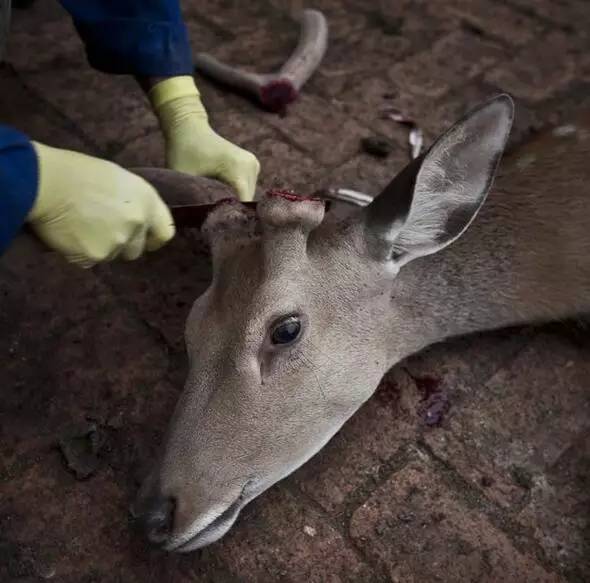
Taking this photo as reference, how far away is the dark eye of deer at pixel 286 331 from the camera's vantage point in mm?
2633

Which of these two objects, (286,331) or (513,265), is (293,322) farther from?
(513,265)

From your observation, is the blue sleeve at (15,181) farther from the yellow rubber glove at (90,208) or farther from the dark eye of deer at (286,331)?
the dark eye of deer at (286,331)

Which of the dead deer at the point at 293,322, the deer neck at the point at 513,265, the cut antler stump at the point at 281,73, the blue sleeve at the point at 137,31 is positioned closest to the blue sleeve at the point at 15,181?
the dead deer at the point at 293,322

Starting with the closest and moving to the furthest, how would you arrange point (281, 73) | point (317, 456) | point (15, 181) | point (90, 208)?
point (15, 181) → point (90, 208) → point (317, 456) → point (281, 73)

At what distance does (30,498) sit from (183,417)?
849 mm

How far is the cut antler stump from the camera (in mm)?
4695

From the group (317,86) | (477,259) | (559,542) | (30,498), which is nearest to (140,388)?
(30,498)

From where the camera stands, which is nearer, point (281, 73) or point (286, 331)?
point (286, 331)

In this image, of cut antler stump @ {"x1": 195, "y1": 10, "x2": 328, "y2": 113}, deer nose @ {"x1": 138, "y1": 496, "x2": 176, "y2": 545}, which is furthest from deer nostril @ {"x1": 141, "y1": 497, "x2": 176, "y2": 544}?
cut antler stump @ {"x1": 195, "y1": 10, "x2": 328, "y2": 113}

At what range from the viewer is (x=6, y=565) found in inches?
113

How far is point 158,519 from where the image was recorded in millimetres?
2529

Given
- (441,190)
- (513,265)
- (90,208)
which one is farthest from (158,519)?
(513,265)

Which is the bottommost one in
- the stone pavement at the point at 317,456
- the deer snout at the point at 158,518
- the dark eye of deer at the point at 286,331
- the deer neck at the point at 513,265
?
the stone pavement at the point at 317,456

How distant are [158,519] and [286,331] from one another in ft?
2.35
